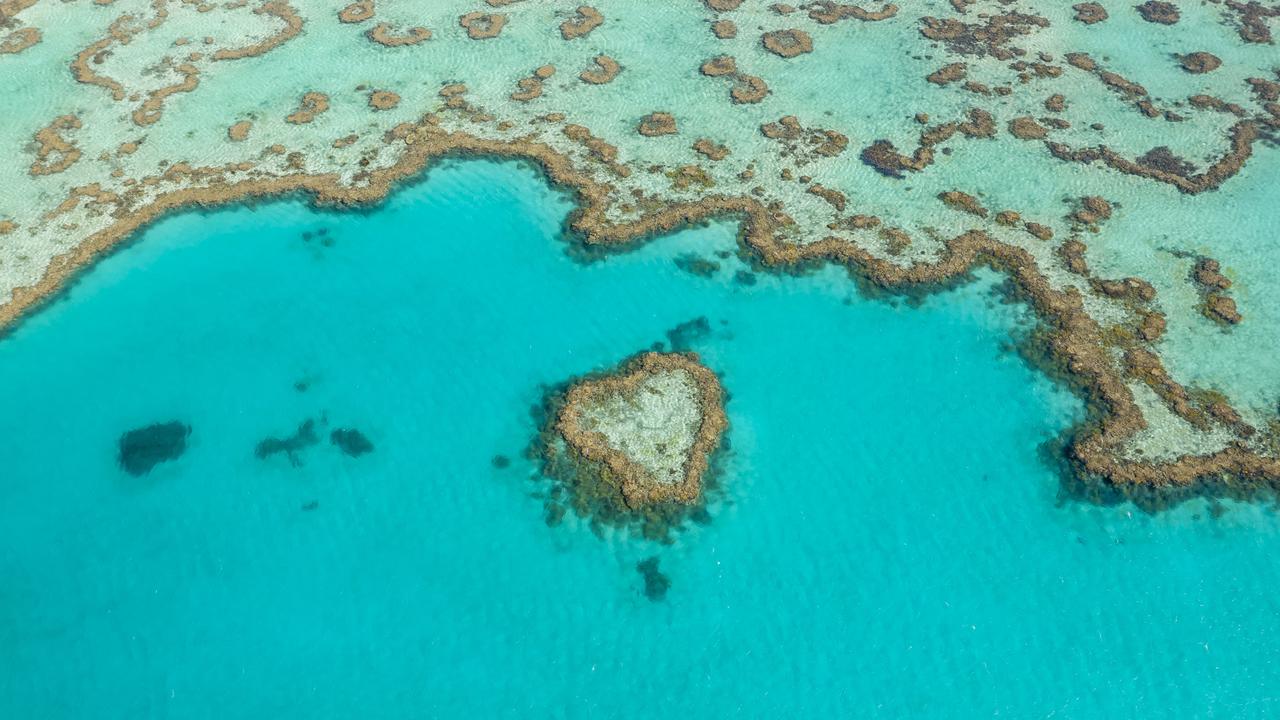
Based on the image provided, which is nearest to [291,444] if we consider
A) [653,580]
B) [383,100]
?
[653,580]

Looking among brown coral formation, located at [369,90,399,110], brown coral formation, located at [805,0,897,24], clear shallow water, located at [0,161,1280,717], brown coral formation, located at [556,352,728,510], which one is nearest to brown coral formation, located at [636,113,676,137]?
clear shallow water, located at [0,161,1280,717]

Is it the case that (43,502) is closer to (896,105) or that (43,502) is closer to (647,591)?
(647,591)

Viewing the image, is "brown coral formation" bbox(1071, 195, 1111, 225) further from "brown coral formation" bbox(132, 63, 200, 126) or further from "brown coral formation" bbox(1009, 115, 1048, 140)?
"brown coral formation" bbox(132, 63, 200, 126)

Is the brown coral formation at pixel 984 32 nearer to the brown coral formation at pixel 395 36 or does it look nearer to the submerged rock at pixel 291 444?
the brown coral formation at pixel 395 36

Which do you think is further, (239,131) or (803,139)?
(239,131)

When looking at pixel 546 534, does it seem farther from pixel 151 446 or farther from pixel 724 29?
pixel 724 29

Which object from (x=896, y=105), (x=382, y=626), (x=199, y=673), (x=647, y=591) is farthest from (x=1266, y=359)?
(x=199, y=673)
